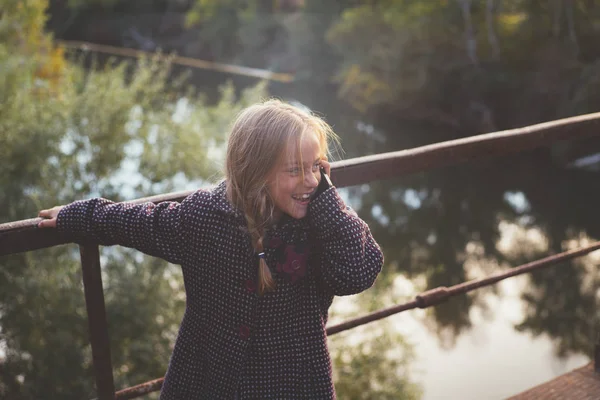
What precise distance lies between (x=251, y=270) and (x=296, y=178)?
202 mm

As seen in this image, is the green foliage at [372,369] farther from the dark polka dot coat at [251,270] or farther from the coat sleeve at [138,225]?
the coat sleeve at [138,225]

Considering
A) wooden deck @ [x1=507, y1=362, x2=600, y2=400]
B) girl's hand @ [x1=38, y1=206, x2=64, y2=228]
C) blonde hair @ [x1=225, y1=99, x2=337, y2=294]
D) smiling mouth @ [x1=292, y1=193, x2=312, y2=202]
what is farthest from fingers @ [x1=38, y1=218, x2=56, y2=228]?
wooden deck @ [x1=507, y1=362, x2=600, y2=400]

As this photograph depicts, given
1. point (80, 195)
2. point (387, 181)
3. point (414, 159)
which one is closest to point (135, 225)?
point (414, 159)

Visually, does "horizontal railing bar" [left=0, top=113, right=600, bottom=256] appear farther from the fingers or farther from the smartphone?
the smartphone

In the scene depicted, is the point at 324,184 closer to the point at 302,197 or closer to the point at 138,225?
A: the point at 302,197

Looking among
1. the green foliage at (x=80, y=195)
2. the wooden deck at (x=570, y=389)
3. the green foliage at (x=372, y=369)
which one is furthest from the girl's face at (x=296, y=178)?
the green foliage at (x=372, y=369)

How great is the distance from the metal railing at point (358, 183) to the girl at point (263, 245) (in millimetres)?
62

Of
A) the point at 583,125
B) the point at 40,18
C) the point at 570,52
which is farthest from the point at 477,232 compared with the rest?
the point at 583,125

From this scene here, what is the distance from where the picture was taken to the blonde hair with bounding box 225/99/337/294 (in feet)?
4.15

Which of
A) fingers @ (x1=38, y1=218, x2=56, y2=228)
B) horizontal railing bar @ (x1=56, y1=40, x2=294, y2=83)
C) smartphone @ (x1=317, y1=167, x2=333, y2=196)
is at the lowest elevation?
fingers @ (x1=38, y1=218, x2=56, y2=228)

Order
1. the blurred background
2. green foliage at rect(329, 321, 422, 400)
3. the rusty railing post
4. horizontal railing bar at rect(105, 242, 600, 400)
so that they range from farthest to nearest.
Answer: green foliage at rect(329, 321, 422, 400), the blurred background, horizontal railing bar at rect(105, 242, 600, 400), the rusty railing post

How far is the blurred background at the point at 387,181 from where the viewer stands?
7.02 metres

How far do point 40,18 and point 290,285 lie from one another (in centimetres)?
1349

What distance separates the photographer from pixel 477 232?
13.4 metres
